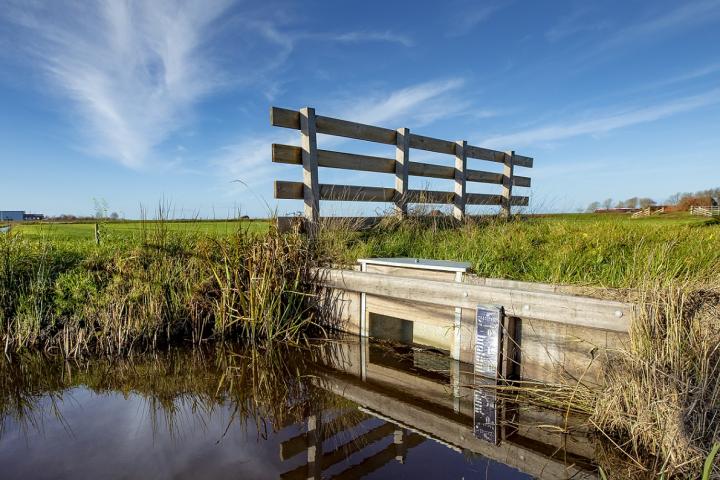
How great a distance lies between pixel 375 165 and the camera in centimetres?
823

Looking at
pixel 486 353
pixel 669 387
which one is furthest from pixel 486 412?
pixel 669 387

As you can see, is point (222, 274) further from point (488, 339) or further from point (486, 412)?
point (486, 412)

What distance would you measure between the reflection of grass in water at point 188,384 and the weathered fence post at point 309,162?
2.53m

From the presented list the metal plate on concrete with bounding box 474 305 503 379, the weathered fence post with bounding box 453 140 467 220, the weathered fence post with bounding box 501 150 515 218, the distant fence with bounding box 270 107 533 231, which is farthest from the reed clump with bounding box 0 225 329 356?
the weathered fence post with bounding box 501 150 515 218

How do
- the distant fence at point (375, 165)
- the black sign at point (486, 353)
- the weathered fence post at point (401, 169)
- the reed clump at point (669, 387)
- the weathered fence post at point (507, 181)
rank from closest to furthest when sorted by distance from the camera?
the reed clump at point (669, 387) < the black sign at point (486, 353) < the distant fence at point (375, 165) < the weathered fence post at point (401, 169) < the weathered fence post at point (507, 181)

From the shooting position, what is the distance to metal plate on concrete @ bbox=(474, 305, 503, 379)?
4055mm

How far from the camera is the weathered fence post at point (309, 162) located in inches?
278

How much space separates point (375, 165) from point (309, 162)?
1628mm

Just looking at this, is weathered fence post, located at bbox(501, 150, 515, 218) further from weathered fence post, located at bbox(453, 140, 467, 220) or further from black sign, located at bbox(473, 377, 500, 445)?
black sign, located at bbox(473, 377, 500, 445)

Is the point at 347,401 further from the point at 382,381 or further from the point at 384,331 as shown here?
the point at 384,331

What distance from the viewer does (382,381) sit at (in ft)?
14.4

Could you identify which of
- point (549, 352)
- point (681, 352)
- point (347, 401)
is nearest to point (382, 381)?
point (347, 401)

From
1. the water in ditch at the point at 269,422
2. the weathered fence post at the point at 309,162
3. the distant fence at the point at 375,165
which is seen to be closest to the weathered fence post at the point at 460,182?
the distant fence at the point at 375,165

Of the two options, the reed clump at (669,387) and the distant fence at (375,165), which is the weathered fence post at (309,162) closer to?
the distant fence at (375,165)
